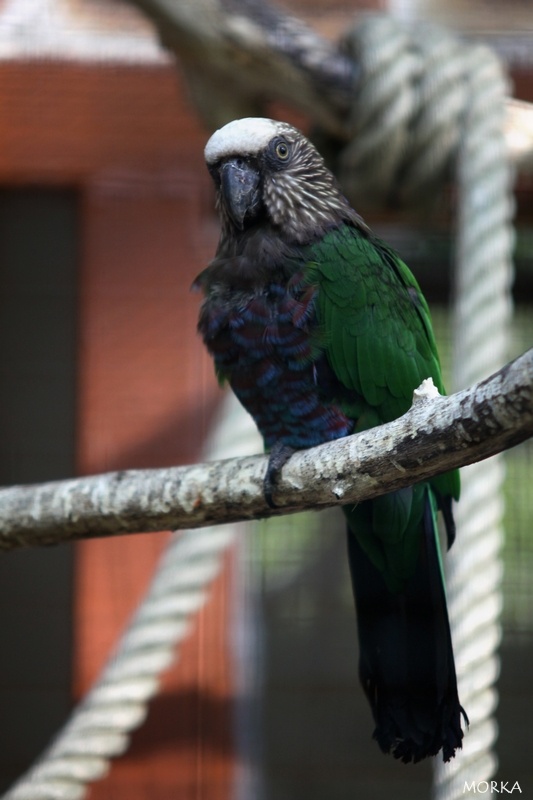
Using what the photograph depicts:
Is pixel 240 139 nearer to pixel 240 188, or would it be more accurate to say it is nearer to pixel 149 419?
pixel 240 188

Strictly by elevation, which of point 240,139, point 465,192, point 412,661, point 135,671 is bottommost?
point 135,671

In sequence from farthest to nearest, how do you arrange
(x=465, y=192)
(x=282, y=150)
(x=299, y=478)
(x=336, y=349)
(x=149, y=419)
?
(x=149, y=419)
(x=465, y=192)
(x=282, y=150)
(x=336, y=349)
(x=299, y=478)

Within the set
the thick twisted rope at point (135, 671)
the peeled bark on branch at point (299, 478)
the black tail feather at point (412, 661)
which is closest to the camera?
the peeled bark on branch at point (299, 478)

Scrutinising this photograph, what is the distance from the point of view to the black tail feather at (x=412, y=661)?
123cm

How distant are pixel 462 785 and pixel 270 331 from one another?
2.04 ft

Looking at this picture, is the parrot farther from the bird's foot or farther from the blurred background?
the blurred background

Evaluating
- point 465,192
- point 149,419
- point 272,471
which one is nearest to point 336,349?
point 272,471

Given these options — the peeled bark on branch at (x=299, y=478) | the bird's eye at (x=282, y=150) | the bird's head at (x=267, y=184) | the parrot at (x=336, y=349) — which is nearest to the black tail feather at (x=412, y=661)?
the parrot at (x=336, y=349)

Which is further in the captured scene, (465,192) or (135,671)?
(465,192)

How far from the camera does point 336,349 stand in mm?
1348

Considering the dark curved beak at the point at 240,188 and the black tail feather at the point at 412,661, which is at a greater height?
the dark curved beak at the point at 240,188

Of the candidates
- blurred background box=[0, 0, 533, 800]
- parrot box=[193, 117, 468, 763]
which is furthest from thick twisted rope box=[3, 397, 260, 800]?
blurred background box=[0, 0, 533, 800]

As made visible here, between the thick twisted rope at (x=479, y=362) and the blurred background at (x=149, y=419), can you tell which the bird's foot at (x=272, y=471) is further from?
the blurred background at (x=149, y=419)

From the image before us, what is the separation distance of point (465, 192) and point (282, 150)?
1.10ft
